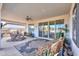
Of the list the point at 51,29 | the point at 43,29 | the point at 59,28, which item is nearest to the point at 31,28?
the point at 43,29

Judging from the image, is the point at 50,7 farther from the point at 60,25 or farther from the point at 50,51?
the point at 50,51

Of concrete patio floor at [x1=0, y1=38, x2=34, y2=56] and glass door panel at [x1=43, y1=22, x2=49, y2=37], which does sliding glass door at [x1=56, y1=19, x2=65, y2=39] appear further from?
concrete patio floor at [x1=0, y1=38, x2=34, y2=56]

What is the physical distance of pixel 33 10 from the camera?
6.60 feet

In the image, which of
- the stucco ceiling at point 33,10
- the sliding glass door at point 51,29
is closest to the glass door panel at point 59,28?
the sliding glass door at point 51,29

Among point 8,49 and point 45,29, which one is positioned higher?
point 45,29

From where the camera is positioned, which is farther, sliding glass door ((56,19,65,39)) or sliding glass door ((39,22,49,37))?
sliding glass door ((39,22,49,37))

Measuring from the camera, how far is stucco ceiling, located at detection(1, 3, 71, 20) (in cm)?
196

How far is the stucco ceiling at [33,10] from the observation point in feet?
6.44

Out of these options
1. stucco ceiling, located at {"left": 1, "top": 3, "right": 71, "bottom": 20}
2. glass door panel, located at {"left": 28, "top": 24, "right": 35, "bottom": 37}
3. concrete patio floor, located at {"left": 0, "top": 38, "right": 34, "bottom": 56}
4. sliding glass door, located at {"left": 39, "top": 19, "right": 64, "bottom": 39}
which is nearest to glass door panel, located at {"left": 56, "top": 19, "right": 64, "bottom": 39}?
sliding glass door, located at {"left": 39, "top": 19, "right": 64, "bottom": 39}

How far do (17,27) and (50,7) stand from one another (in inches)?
26.3

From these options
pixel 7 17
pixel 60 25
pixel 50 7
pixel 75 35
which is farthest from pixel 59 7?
pixel 7 17

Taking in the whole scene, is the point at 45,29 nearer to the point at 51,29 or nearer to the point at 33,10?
the point at 51,29

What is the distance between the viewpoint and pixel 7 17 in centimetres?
200

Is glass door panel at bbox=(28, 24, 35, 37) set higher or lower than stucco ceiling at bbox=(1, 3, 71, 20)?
lower
